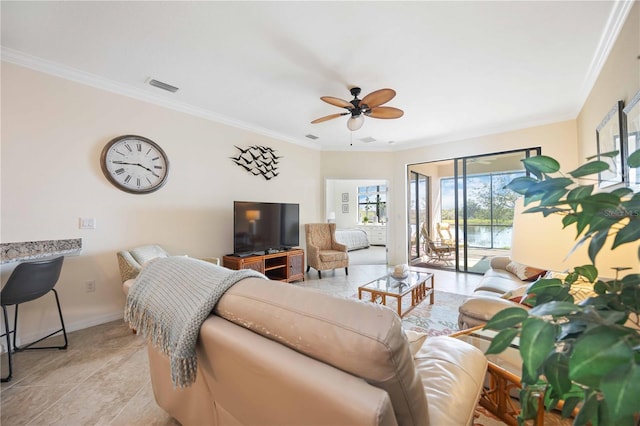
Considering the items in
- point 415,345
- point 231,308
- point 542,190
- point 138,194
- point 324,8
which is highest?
point 324,8

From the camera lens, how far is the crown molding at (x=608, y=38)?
1.80 meters

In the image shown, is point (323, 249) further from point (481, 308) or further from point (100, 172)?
point (100, 172)

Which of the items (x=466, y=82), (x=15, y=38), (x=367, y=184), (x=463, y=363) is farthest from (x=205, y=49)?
(x=367, y=184)

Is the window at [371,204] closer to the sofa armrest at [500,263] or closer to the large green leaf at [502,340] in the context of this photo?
the sofa armrest at [500,263]

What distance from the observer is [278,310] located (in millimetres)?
800

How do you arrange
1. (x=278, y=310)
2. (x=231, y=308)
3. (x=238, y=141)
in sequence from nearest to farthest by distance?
(x=278, y=310)
(x=231, y=308)
(x=238, y=141)

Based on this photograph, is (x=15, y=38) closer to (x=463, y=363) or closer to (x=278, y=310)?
(x=278, y=310)

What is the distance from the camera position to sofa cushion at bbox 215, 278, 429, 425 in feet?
2.06

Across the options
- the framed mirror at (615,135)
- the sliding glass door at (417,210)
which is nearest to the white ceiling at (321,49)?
the framed mirror at (615,135)

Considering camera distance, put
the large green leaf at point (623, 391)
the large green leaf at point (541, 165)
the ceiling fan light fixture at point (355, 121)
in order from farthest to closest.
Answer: the ceiling fan light fixture at point (355, 121) → the large green leaf at point (541, 165) → the large green leaf at point (623, 391)

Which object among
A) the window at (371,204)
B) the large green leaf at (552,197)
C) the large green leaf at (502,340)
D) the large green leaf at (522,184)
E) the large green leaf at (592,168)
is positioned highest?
the window at (371,204)

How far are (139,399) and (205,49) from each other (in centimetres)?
277

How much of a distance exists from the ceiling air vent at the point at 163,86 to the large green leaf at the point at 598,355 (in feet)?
12.2

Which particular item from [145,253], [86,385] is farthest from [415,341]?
[145,253]
